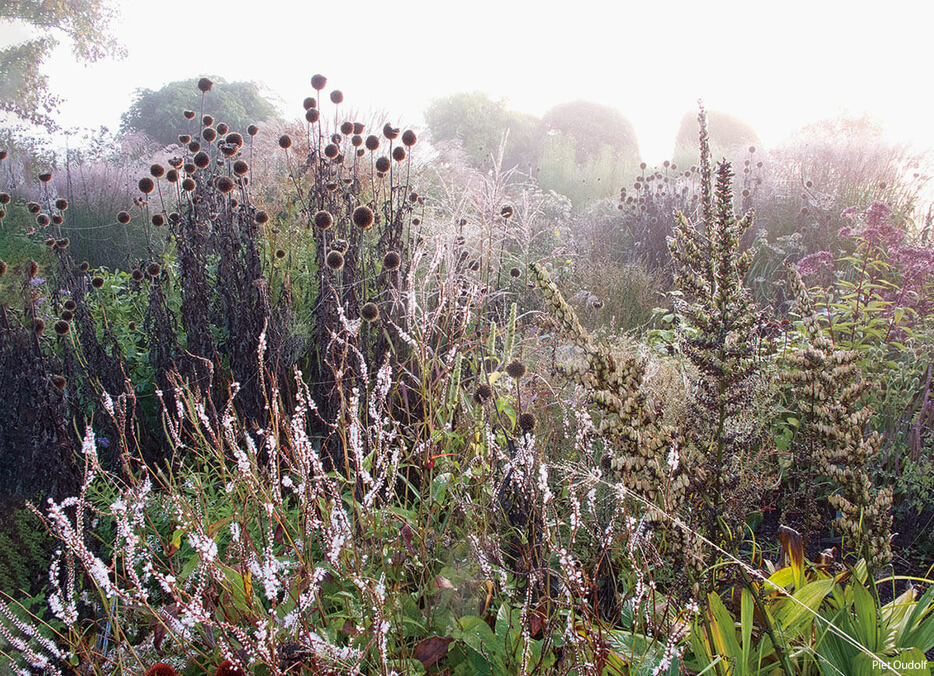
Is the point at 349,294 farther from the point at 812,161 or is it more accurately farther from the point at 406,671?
the point at 812,161

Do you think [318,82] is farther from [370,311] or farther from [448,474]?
[448,474]

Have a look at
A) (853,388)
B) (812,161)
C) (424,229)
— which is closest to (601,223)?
(812,161)

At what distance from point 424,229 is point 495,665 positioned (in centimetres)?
524

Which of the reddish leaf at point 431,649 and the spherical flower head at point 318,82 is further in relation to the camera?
the spherical flower head at point 318,82

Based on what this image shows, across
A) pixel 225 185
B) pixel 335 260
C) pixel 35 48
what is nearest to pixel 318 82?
pixel 225 185

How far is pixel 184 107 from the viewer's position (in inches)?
875

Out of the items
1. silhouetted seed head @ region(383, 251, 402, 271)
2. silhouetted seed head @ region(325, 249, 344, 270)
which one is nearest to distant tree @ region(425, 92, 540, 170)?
silhouetted seed head @ region(325, 249, 344, 270)

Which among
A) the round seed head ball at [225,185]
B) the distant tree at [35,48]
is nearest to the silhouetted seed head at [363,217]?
the round seed head ball at [225,185]

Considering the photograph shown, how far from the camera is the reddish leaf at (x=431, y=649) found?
1491mm

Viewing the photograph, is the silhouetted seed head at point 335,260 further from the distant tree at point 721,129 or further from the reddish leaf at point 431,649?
the distant tree at point 721,129

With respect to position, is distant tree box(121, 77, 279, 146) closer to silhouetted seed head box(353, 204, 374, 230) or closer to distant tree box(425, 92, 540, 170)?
distant tree box(425, 92, 540, 170)

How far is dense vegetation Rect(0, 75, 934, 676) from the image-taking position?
4.52 feet

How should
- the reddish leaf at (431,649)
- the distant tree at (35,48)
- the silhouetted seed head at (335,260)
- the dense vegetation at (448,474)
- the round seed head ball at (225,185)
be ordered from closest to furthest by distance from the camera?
the dense vegetation at (448,474) < the reddish leaf at (431,649) < the silhouetted seed head at (335,260) < the round seed head ball at (225,185) < the distant tree at (35,48)

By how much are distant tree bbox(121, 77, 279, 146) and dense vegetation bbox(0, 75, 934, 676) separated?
1982 cm
